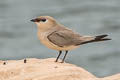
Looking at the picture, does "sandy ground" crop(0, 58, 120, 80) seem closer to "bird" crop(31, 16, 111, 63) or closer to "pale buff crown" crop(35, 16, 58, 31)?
"bird" crop(31, 16, 111, 63)

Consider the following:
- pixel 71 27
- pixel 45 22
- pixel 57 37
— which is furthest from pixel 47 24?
pixel 71 27

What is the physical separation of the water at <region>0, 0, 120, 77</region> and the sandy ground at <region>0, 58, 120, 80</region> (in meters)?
12.3

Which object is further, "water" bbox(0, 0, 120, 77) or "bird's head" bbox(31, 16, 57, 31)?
"water" bbox(0, 0, 120, 77)

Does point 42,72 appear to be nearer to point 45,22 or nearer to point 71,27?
point 45,22

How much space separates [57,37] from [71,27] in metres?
16.6

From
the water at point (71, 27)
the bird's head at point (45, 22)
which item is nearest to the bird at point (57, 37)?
the bird's head at point (45, 22)

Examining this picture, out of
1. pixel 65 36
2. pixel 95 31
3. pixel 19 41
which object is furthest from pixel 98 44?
pixel 65 36

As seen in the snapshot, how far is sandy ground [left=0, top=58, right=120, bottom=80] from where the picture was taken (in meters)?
11.9

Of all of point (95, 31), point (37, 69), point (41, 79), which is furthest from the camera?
point (95, 31)

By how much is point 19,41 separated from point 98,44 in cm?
350

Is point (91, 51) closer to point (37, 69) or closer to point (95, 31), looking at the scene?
point (95, 31)

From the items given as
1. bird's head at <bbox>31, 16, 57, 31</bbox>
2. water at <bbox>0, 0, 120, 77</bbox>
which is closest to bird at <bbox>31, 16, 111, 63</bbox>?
bird's head at <bbox>31, 16, 57, 31</bbox>

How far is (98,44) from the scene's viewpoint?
29312 mm

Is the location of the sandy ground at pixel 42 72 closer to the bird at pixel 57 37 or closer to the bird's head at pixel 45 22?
the bird at pixel 57 37
